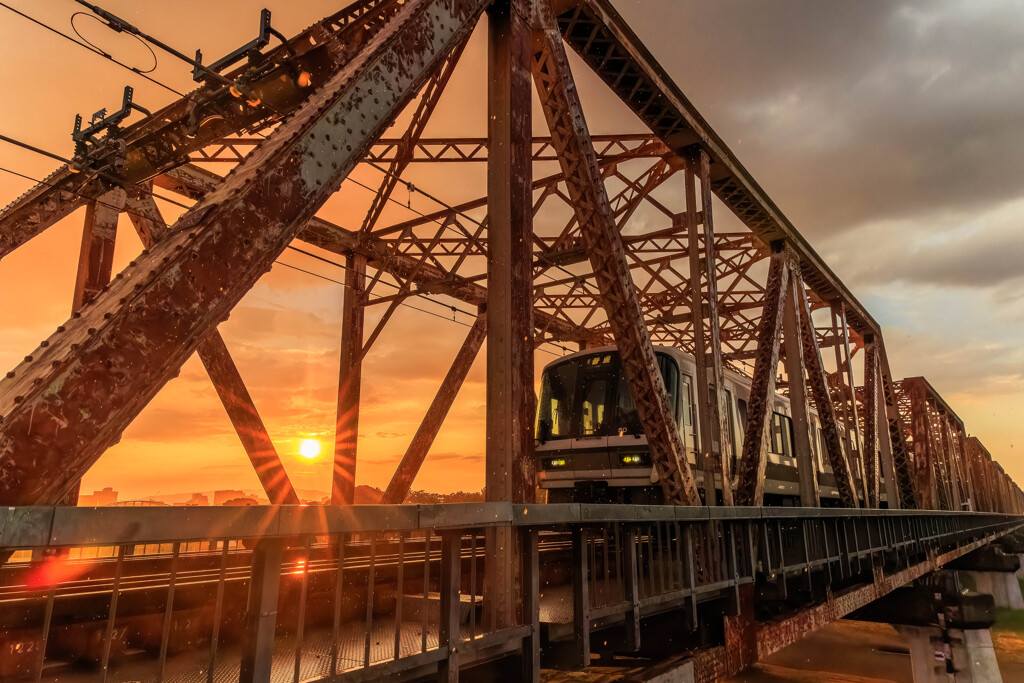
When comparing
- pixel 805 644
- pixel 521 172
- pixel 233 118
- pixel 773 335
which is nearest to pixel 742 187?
pixel 773 335

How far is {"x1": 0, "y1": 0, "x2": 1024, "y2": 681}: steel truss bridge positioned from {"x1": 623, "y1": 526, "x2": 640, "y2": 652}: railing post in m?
0.02

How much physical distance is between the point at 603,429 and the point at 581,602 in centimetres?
673

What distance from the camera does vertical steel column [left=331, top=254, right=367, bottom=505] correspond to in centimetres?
1234

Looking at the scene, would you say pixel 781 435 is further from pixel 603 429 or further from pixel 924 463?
pixel 924 463

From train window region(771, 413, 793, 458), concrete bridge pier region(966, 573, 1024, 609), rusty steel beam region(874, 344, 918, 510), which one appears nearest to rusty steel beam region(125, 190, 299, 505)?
train window region(771, 413, 793, 458)

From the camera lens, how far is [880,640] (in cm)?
3203

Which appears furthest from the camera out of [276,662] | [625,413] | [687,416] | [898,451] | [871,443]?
[898,451]

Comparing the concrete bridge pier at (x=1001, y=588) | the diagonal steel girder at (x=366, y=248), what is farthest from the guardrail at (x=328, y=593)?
the concrete bridge pier at (x=1001, y=588)

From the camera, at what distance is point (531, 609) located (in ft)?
11.7

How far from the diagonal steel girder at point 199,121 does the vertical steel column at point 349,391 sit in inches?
206

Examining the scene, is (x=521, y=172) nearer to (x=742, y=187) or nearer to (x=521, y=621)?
(x=521, y=621)

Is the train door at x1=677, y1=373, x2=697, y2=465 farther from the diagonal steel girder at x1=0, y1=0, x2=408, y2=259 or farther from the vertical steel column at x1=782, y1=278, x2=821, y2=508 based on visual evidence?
the diagonal steel girder at x1=0, y1=0, x2=408, y2=259

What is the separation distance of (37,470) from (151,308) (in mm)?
665

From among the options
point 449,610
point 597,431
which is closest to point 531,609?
point 449,610
